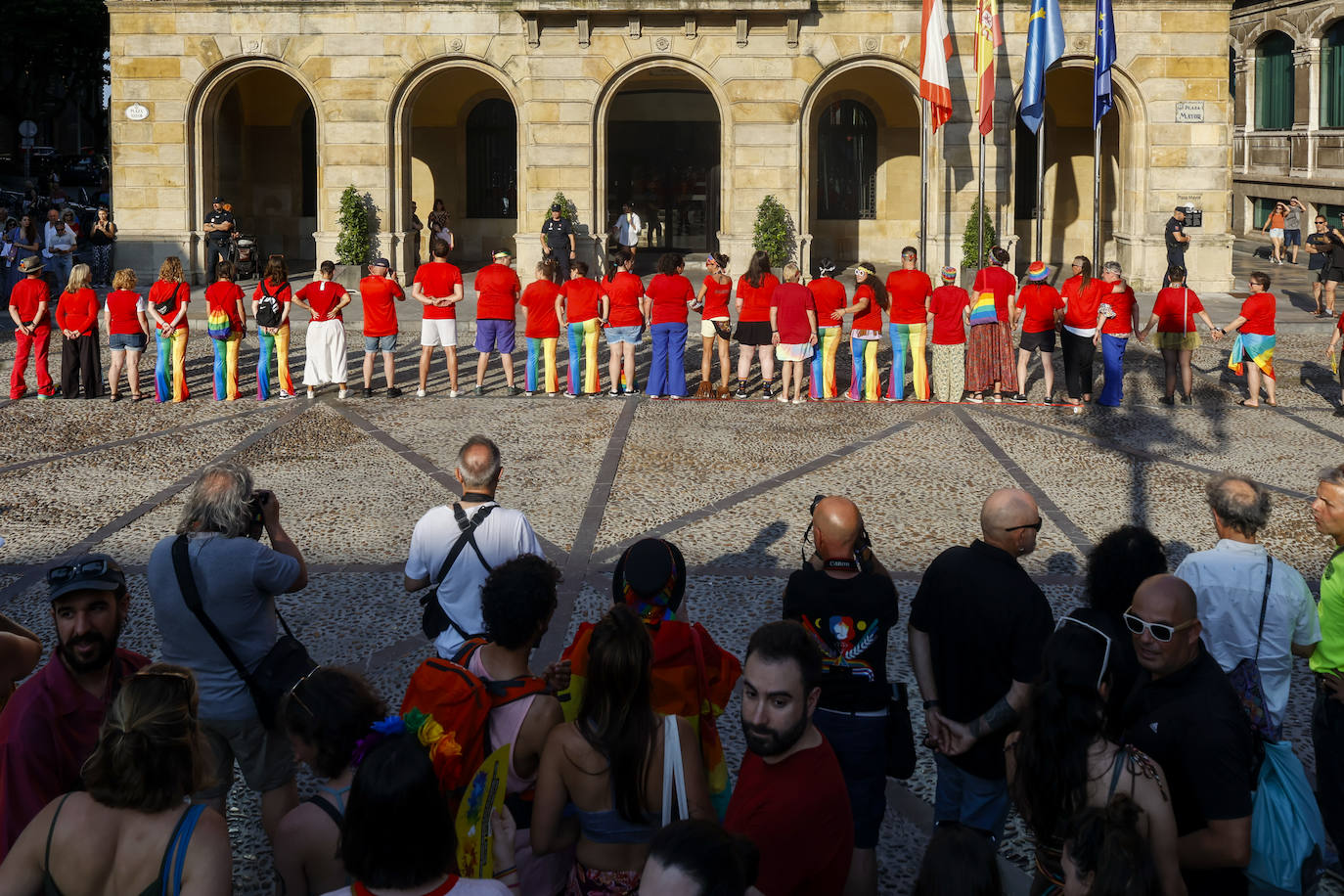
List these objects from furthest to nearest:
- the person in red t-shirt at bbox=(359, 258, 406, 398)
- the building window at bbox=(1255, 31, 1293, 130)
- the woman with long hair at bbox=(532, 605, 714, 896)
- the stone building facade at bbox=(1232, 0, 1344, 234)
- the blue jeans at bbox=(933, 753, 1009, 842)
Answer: the building window at bbox=(1255, 31, 1293, 130) < the stone building facade at bbox=(1232, 0, 1344, 234) < the person in red t-shirt at bbox=(359, 258, 406, 398) < the blue jeans at bbox=(933, 753, 1009, 842) < the woman with long hair at bbox=(532, 605, 714, 896)

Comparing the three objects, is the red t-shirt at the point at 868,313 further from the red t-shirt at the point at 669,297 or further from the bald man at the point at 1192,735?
the bald man at the point at 1192,735

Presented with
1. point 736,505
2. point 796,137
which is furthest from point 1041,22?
point 736,505

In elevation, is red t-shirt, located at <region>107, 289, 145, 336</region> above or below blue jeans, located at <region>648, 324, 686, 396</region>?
above

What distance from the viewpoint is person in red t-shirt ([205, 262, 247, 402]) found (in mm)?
15008

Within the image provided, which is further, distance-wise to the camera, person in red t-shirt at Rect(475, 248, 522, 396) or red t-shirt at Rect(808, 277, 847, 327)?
person in red t-shirt at Rect(475, 248, 522, 396)

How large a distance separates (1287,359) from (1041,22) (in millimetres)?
6943

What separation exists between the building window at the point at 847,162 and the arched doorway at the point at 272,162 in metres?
10.3

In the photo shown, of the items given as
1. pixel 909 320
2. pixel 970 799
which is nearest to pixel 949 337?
pixel 909 320

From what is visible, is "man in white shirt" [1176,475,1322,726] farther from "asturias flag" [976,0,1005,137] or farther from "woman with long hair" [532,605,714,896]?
"asturias flag" [976,0,1005,137]

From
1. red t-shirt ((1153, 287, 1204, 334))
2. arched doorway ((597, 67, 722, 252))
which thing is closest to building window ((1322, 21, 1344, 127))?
arched doorway ((597, 67, 722, 252))

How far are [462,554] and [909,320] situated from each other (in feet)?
34.2

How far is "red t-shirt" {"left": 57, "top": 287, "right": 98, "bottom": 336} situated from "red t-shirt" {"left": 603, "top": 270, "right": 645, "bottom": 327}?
5.56 meters

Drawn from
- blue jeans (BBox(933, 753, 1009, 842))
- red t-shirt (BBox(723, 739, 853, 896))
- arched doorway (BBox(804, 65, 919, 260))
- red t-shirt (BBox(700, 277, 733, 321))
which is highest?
arched doorway (BBox(804, 65, 919, 260))

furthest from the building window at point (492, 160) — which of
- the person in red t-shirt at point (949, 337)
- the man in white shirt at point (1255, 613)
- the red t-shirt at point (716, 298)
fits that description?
the man in white shirt at point (1255, 613)
